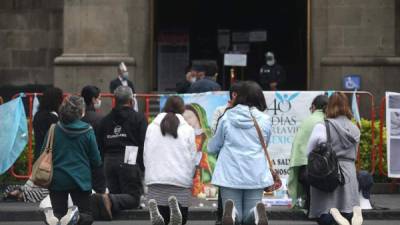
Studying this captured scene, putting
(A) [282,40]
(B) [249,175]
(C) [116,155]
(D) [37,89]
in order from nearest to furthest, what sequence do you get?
(B) [249,175]
(C) [116,155]
(D) [37,89]
(A) [282,40]

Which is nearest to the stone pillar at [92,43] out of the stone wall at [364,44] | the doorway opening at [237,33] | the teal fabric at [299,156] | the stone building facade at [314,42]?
the stone building facade at [314,42]

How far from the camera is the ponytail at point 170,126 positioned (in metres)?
11.3

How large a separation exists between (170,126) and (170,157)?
1.23 ft

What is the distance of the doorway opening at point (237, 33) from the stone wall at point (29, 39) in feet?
A: 8.52

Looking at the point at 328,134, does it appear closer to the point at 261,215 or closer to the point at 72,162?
the point at 261,215

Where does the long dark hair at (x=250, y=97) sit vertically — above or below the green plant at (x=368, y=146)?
above

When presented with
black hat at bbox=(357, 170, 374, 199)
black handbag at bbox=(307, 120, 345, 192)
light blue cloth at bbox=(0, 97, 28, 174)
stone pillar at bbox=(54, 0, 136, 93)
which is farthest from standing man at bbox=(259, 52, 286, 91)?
black handbag at bbox=(307, 120, 345, 192)

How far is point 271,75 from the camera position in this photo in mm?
20969

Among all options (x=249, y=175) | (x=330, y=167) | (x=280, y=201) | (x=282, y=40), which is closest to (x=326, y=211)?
(x=330, y=167)

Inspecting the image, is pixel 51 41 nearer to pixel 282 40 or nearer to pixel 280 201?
pixel 282 40

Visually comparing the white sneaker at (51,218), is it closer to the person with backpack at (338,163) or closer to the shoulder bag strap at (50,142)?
the shoulder bag strap at (50,142)

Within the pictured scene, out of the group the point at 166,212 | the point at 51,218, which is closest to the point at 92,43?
the point at 166,212

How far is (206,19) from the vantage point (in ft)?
78.5

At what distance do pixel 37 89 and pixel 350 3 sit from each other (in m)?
7.23
